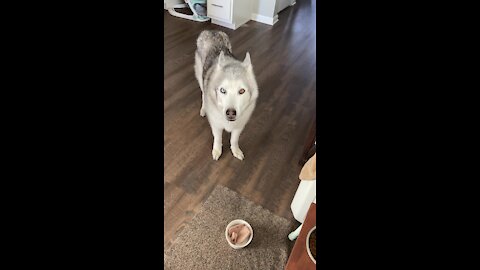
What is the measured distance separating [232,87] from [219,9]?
278 centimetres

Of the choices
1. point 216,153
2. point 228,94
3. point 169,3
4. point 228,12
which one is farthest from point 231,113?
point 169,3

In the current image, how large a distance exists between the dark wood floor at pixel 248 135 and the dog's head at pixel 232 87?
48cm

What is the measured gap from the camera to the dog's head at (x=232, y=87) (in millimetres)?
1693

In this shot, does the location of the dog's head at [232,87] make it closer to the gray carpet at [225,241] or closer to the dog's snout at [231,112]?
the dog's snout at [231,112]

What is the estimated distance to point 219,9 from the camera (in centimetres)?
404

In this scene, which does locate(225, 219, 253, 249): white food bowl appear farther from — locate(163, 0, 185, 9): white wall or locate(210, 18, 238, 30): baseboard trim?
locate(163, 0, 185, 9): white wall

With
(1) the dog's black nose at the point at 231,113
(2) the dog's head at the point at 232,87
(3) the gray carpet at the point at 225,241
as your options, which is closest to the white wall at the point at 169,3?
(2) the dog's head at the point at 232,87

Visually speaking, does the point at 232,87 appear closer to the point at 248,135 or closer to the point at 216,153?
the point at 216,153

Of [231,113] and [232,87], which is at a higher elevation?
[232,87]

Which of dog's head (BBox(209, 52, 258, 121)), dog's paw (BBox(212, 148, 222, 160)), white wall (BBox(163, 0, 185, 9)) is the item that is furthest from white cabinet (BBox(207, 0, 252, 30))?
dog's paw (BBox(212, 148, 222, 160))
